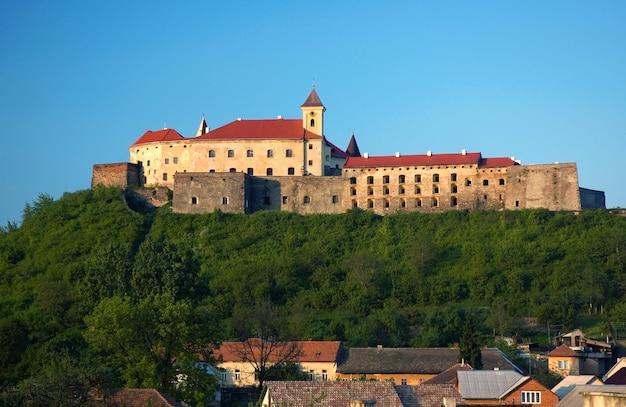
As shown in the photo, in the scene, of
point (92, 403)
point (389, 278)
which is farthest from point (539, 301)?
point (92, 403)

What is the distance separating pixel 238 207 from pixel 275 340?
22.9m

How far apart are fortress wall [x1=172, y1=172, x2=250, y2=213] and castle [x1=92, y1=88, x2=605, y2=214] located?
67 millimetres

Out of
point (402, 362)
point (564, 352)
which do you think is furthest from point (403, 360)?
point (564, 352)

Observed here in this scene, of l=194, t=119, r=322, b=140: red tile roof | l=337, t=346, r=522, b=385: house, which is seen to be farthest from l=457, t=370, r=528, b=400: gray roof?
l=194, t=119, r=322, b=140: red tile roof

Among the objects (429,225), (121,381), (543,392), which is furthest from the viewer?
(429,225)

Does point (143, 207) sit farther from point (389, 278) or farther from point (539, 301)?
point (539, 301)

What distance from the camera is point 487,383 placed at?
1497 inches

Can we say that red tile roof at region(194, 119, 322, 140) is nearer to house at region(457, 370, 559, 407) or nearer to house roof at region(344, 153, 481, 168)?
house roof at region(344, 153, 481, 168)

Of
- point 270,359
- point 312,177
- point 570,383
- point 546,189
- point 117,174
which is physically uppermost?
point 117,174

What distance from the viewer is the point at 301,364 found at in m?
53.5

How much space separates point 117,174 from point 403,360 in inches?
1371

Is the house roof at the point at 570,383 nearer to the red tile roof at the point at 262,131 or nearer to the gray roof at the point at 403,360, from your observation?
the gray roof at the point at 403,360

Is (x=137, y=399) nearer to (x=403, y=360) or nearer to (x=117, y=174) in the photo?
(x=403, y=360)

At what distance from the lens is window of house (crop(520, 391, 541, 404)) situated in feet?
121
